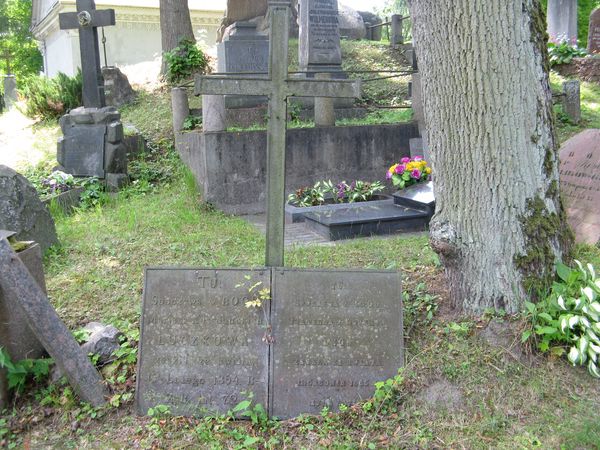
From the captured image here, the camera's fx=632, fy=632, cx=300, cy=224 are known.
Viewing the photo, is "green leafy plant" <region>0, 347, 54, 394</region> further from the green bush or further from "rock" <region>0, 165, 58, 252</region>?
the green bush

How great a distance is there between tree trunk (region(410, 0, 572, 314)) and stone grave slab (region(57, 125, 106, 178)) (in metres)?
6.74

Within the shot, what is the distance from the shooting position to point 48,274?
5355 millimetres

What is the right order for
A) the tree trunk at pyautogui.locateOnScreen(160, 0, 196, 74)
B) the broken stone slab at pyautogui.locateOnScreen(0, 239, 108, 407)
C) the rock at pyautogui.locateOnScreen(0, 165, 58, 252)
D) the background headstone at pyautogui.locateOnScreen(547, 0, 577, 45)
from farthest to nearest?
the background headstone at pyautogui.locateOnScreen(547, 0, 577, 45)
the tree trunk at pyautogui.locateOnScreen(160, 0, 196, 74)
the rock at pyautogui.locateOnScreen(0, 165, 58, 252)
the broken stone slab at pyautogui.locateOnScreen(0, 239, 108, 407)

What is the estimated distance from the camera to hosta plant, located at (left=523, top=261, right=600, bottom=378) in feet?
11.0

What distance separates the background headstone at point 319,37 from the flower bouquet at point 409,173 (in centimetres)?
310

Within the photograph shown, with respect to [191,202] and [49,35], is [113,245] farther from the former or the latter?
[49,35]

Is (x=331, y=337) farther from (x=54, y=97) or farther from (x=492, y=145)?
(x=54, y=97)

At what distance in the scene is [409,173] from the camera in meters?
7.88

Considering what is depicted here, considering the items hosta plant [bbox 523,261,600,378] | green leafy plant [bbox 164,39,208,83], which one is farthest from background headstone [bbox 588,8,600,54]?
hosta plant [bbox 523,261,600,378]

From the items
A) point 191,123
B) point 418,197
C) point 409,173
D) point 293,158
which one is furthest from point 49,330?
point 191,123

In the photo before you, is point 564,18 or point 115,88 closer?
point 115,88

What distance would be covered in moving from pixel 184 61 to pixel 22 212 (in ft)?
24.8

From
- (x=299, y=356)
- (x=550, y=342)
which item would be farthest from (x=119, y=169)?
(x=550, y=342)

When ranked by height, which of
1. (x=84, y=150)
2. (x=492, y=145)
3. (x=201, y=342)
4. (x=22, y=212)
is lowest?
(x=201, y=342)
